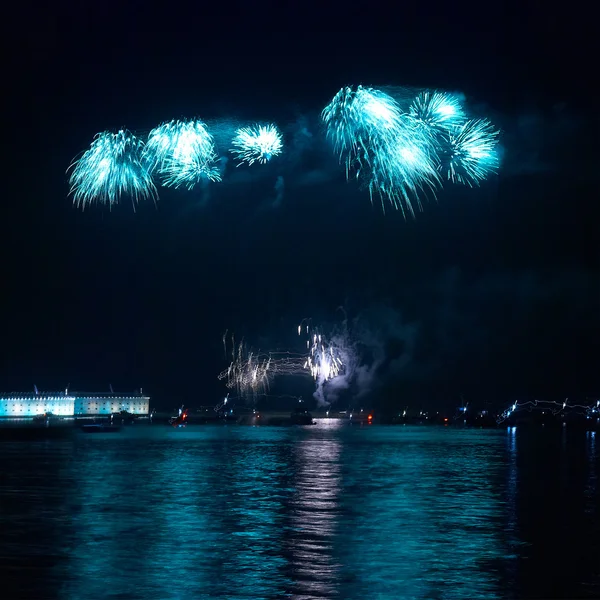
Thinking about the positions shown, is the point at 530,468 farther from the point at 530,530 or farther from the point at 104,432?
the point at 104,432

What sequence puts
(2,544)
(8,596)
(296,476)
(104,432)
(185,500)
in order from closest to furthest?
1. (8,596)
2. (2,544)
3. (185,500)
4. (296,476)
5. (104,432)

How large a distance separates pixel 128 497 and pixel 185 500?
2157 millimetres

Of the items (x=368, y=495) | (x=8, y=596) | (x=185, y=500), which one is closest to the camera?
(x=8, y=596)

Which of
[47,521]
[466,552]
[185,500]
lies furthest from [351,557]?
[185,500]

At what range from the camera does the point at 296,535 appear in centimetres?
2220

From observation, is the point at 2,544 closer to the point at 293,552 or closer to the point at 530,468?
the point at 293,552

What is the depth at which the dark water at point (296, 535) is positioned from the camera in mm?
16125

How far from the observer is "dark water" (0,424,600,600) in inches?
635

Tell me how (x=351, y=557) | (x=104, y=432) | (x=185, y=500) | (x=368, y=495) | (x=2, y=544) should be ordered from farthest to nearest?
1. (x=104, y=432)
2. (x=368, y=495)
3. (x=185, y=500)
4. (x=2, y=544)
5. (x=351, y=557)

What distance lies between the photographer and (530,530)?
23.7 m

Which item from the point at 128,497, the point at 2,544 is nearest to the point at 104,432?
the point at 128,497

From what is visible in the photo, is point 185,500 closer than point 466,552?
No

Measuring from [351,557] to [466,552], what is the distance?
107 inches

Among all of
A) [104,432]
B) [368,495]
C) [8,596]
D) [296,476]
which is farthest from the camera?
[104,432]
